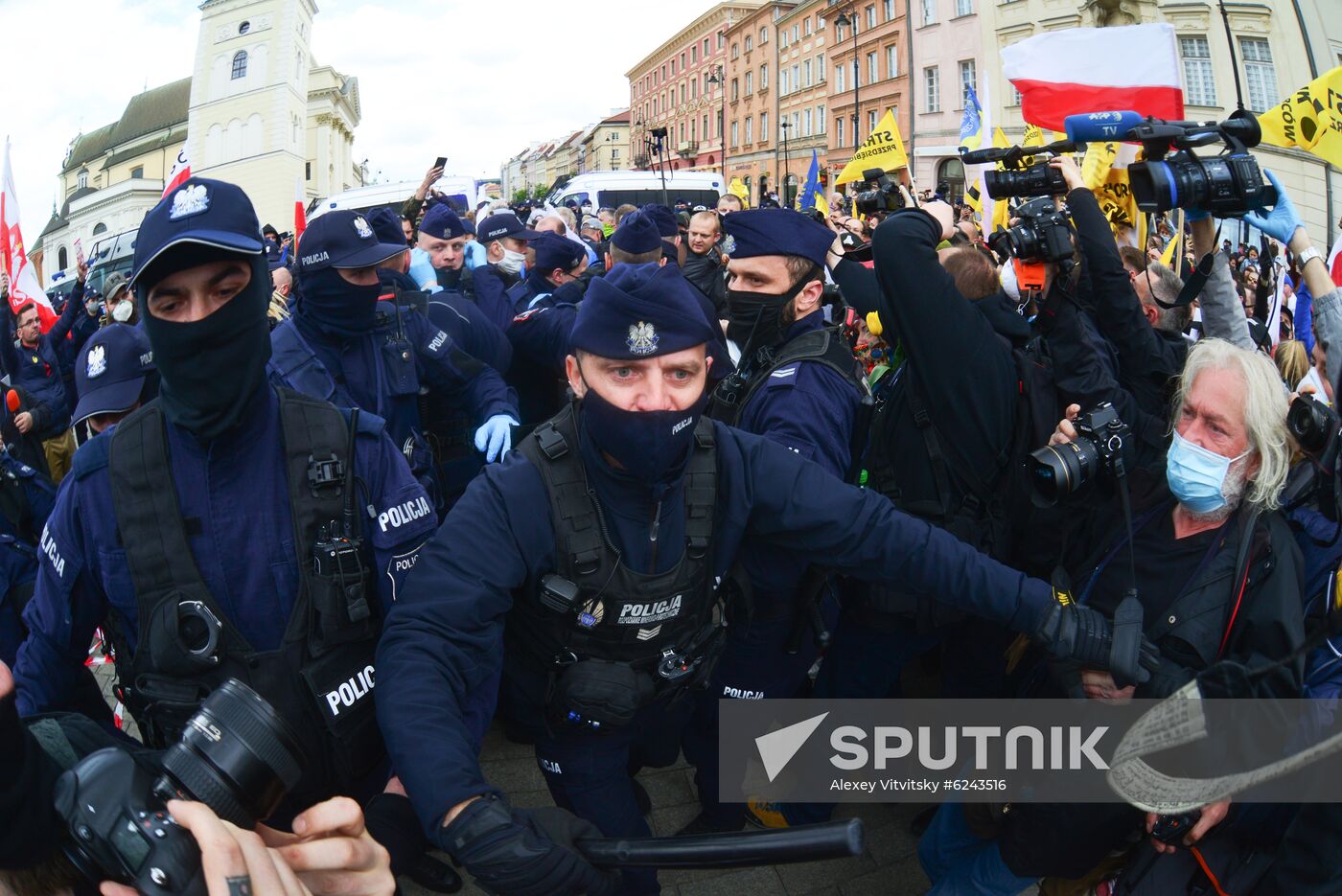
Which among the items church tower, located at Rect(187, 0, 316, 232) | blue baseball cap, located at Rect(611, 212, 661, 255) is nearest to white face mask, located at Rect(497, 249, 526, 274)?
blue baseball cap, located at Rect(611, 212, 661, 255)

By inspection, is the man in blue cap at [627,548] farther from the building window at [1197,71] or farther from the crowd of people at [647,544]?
the building window at [1197,71]

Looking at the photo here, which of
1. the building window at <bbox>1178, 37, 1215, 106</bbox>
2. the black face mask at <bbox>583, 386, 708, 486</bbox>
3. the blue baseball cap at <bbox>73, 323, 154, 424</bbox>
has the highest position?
the building window at <bbox>1178, 37, 1215, 106</bbox>

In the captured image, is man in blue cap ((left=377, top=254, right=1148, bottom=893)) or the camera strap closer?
man in blue cap ((left=377, top=254, right=1148, bottom=893))

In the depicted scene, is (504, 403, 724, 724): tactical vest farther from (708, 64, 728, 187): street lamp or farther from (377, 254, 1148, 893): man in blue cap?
(708, 64, 728, 187): street lamp

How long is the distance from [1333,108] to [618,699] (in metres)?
4.43

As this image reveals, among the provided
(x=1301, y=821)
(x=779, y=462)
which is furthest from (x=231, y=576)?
(x=1301, y=821)

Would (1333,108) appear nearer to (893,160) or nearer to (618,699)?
(893,160)

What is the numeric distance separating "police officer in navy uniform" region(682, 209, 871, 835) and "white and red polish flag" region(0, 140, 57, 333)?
6695mm

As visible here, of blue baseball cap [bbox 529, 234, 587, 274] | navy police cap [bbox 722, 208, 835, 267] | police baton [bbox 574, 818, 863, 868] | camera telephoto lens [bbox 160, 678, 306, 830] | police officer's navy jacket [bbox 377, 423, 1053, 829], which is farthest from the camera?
blue baseball cap [bbox 529, 234, 587, 274]

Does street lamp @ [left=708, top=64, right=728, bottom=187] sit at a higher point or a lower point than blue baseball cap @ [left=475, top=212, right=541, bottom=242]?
higher

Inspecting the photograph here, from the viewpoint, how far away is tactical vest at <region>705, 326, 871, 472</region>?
322 cm

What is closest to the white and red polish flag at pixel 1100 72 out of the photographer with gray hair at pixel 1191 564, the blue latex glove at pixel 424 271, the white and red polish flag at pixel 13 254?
the photographer with gray hair at pixel 1191 564

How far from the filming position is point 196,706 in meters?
1.82

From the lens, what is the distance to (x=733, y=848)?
1.72m
